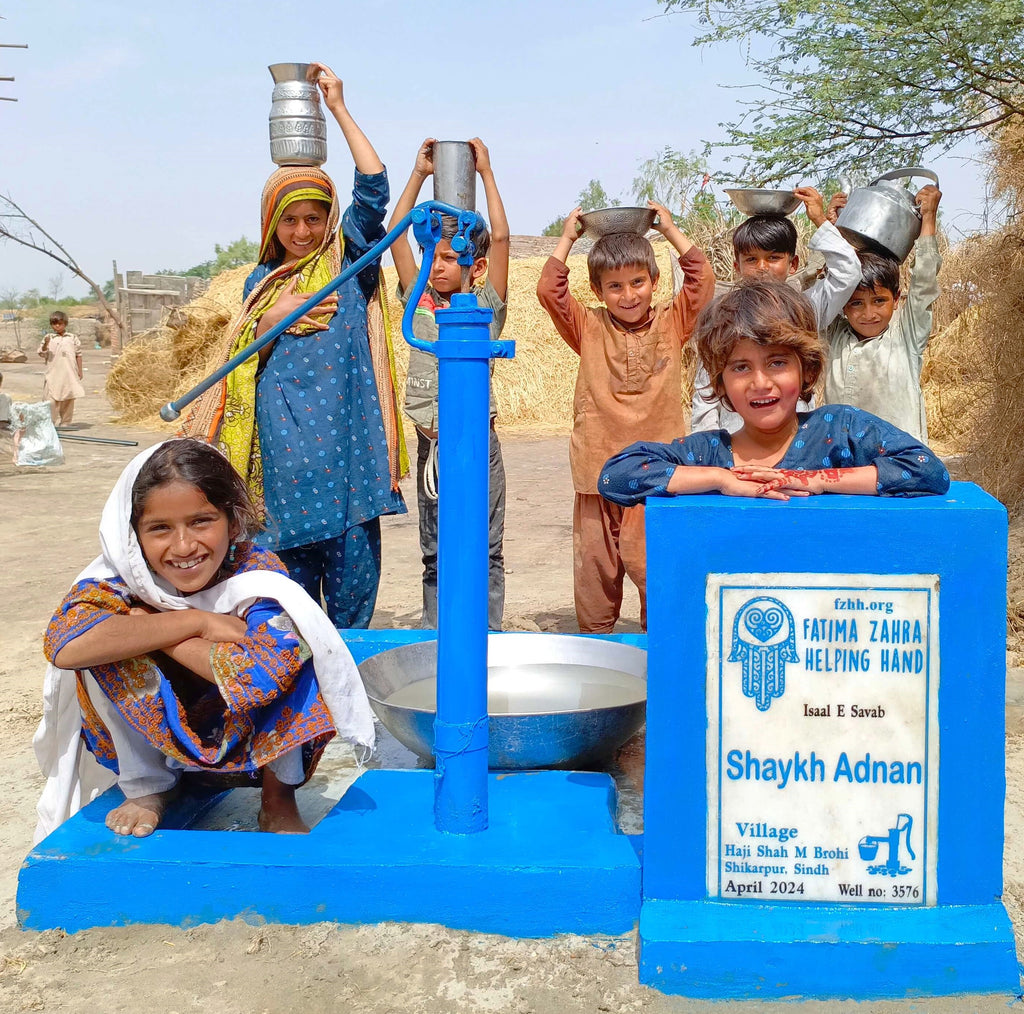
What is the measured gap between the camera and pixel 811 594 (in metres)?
1.95

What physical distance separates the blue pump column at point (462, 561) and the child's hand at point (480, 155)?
1.37 m

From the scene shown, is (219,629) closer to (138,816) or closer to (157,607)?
(157,607)

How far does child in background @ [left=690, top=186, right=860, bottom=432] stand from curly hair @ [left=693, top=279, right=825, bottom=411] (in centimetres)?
116

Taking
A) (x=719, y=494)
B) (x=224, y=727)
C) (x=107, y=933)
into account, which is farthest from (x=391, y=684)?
(x=719, y=494)

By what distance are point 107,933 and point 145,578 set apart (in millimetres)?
673

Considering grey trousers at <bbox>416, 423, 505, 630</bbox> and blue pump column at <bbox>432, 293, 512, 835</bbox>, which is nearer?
blue pump column at <bbox>432, 293, 512, 835</bbox>

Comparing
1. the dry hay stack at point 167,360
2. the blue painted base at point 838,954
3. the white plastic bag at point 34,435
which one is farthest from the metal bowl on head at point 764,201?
the dry hay stack at point 167,360

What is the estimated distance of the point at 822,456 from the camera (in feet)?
7.29

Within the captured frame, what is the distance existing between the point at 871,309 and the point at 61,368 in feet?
37.9

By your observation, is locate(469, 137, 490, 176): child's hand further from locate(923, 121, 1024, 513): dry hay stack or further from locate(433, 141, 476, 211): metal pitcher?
locate(923, 121, 1024, 513): dry hay stack

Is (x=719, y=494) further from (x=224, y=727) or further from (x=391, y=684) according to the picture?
(x=391, y=684)

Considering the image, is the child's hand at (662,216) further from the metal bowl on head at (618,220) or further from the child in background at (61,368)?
the child in background at (61,368)

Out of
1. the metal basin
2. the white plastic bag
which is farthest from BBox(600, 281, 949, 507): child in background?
the white plastic bag

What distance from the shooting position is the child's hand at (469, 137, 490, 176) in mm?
3395
